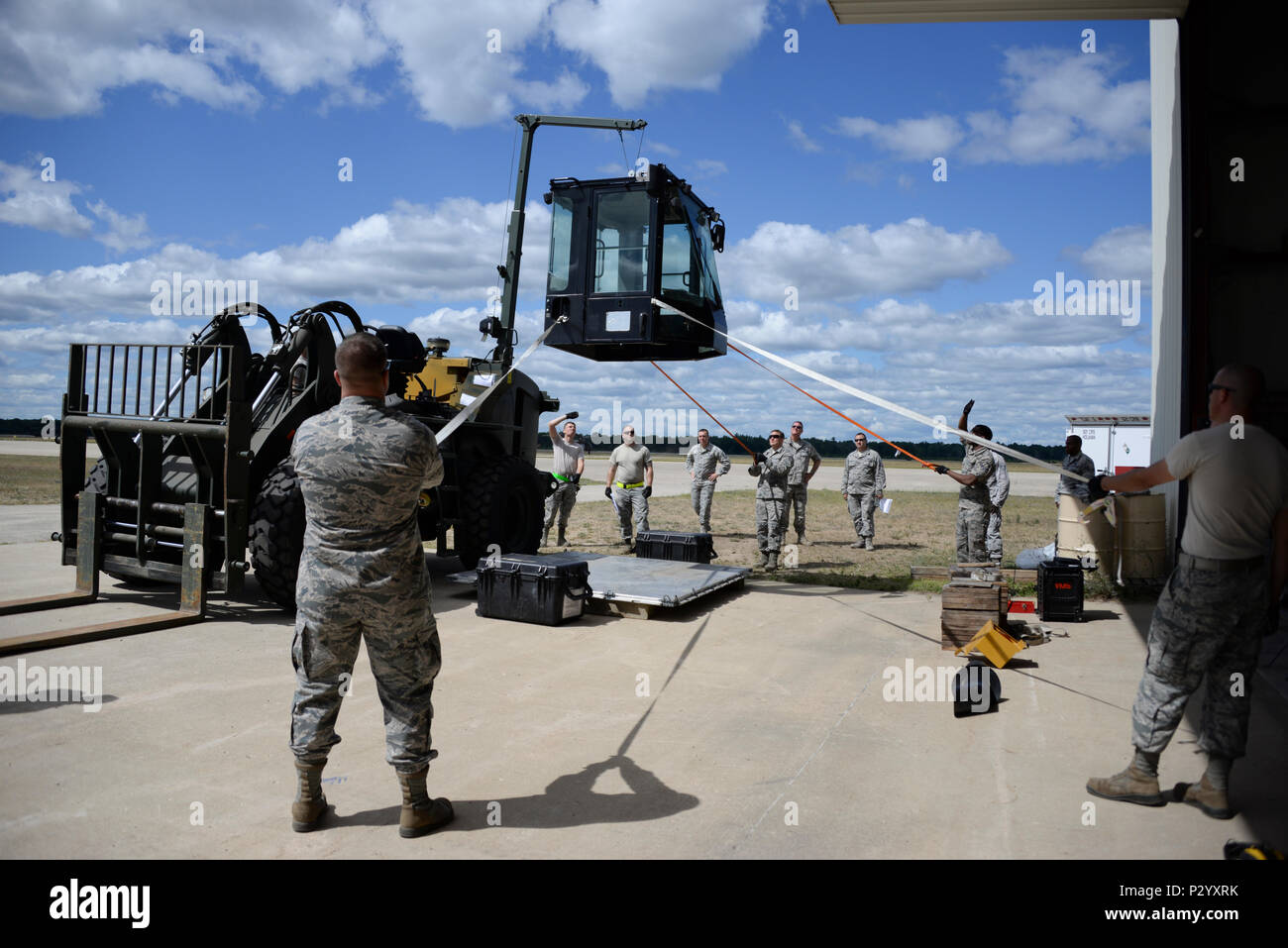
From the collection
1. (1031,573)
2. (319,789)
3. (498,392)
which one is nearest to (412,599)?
(319,789)

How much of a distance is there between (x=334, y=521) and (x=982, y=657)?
4.68 m

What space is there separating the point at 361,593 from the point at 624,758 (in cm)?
173

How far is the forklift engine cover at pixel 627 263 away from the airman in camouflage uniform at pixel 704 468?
168 inches

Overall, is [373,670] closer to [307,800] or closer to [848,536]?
[307,800]

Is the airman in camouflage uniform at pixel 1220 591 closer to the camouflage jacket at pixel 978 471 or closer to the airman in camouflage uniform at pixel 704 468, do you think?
the camouflage jacket at pixel 978 471

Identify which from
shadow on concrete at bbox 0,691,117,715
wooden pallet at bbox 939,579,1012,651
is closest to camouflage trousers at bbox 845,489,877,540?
wooden pallet at bbox 939,579,1012,651

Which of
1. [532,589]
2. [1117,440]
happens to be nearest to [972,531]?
[532,589]

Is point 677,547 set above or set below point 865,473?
below

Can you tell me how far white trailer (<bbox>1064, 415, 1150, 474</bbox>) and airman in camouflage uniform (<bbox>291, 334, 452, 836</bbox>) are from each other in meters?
27.7

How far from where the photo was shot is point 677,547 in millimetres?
10398

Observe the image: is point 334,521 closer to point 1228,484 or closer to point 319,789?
point 319,789

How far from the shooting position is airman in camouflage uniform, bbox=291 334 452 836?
10.9 ft

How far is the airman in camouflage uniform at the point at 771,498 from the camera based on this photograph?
1154 cm
